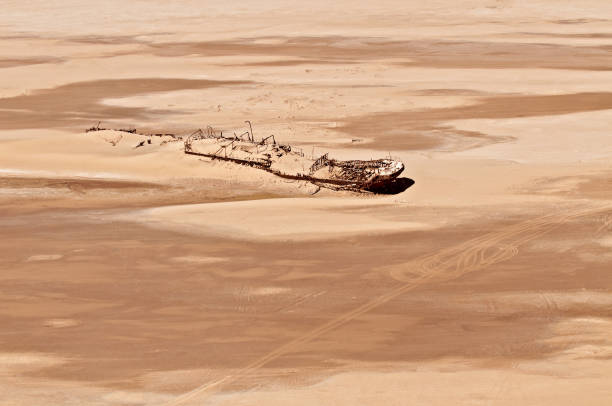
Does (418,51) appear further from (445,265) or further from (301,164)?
(445,265)

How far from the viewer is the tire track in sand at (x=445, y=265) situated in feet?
28.2

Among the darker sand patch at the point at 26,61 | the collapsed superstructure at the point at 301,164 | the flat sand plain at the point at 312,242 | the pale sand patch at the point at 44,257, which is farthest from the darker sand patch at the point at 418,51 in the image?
the pale sand patch at the point at 44,257

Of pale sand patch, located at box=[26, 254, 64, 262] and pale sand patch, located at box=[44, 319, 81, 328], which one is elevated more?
pale sand patch, located at box=[44, 319, 81, 328]

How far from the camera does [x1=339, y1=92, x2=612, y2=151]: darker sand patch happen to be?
62.2 ft

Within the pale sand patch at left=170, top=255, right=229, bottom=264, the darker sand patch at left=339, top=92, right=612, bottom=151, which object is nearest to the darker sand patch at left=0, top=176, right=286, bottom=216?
the pale sand patch at left=170, top=255, right=229, bottom=264

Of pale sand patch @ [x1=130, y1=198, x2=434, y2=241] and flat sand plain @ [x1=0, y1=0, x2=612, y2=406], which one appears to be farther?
pale sand patch @ [x1=130, y1=198, x2=434, y2=241]

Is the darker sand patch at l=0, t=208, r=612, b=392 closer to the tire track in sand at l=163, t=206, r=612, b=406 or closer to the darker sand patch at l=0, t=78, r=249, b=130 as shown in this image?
the tire track in sand at l=163, t=206, r=612, b=406

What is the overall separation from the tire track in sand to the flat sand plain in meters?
0.03

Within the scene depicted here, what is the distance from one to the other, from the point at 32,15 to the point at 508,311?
3742 centimetres

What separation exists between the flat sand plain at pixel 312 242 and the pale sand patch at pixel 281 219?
0.05 metres

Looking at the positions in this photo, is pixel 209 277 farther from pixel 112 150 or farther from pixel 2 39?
pixel 2 39

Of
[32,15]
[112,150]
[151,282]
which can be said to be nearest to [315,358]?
[151,282]

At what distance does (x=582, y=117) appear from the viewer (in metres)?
20.4

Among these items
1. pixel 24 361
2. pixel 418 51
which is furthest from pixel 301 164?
pixel 418 51
